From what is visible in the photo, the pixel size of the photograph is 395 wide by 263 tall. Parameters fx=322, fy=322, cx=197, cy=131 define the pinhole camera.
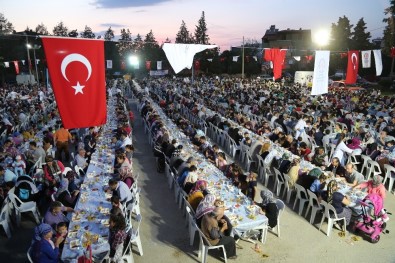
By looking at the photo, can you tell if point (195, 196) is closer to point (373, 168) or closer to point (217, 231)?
point (217, 231)

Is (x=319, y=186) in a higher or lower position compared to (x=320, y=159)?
lower

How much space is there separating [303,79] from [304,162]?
31667 mm

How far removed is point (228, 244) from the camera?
19.8 ft

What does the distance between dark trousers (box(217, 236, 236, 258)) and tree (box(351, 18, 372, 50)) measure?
167 feet

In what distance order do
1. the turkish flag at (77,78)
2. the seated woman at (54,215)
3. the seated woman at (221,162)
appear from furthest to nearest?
the seated woman at (221,162), the seated woman at (54,215), the turkish flag at (77,78)

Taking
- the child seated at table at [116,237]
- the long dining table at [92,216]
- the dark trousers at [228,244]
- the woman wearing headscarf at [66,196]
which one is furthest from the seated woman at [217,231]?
the woman wearing headscarf at [66,196]

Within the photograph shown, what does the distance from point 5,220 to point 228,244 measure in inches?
194

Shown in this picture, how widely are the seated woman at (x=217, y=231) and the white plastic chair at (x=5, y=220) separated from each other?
442cm

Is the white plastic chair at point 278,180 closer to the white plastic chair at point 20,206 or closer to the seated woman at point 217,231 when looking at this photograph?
the seated woman at point 217,231

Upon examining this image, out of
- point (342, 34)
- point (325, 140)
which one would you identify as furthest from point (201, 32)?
point (325, 140)

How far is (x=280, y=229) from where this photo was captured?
730 cm

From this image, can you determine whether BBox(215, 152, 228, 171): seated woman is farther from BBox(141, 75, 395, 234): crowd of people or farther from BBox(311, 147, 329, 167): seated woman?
BBox(311, 147, 329, 167): seated woman

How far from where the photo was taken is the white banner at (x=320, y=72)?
11.8m

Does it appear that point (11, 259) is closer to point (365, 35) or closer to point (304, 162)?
point (304, 162)
